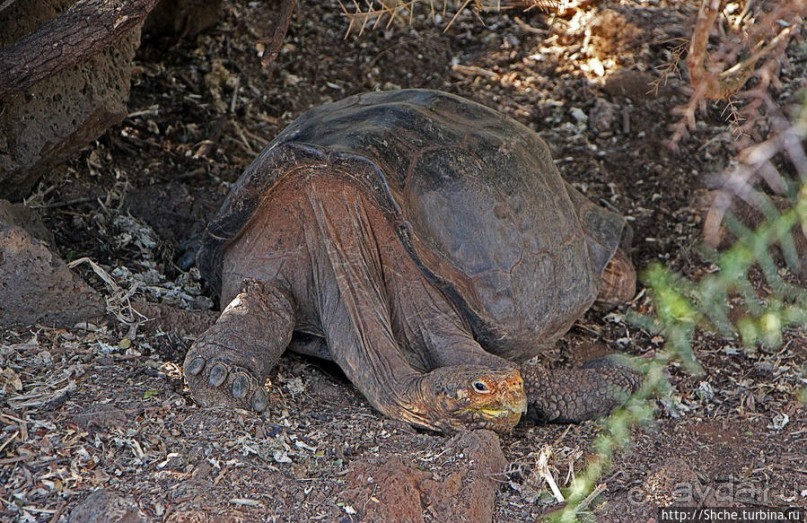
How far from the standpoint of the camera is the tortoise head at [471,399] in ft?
12.6

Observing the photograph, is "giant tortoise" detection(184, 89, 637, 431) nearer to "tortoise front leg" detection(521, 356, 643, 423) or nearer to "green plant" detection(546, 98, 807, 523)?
"tortoise front leg" detection(521, 356, 643, 423)

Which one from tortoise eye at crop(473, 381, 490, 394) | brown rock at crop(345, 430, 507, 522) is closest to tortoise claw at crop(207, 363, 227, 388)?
brown rock at crop(345, 430, 507, 522)

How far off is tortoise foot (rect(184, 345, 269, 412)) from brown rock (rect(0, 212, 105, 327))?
705 millimetres

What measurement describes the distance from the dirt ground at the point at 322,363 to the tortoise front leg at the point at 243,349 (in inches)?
3.9

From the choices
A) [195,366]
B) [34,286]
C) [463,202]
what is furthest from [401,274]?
[34,286]

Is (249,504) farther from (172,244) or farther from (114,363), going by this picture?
(172,244)

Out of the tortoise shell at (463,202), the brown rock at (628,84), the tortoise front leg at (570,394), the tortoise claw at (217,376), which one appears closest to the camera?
the tortoise claw at (217,376)

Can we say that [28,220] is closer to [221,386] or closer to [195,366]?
[195,366]

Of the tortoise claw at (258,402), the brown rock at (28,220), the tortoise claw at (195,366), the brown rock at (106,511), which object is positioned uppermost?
the brown rock at (28,220)

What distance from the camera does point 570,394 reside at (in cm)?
439

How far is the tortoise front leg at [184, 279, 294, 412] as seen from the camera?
3.82 m

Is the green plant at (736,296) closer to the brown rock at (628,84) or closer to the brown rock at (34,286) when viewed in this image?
the brown rock at (628,84)

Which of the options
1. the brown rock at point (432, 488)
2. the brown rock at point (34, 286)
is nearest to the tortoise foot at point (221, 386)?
the brown rock at point (432, 488)

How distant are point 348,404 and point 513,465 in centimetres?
77
